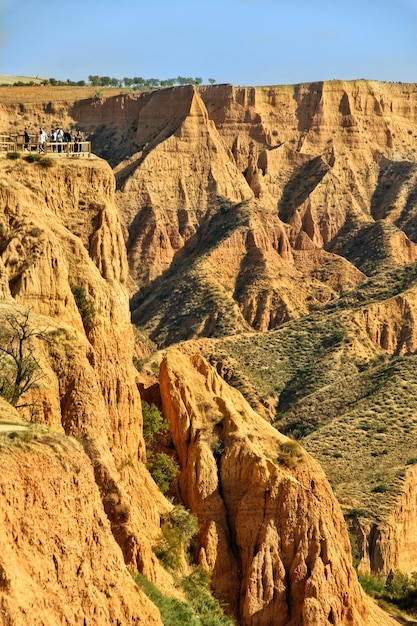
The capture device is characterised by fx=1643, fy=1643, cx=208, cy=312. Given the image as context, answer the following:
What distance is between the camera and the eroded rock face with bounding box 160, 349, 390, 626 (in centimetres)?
4675

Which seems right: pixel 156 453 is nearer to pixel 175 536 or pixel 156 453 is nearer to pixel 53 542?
pixel 175 536

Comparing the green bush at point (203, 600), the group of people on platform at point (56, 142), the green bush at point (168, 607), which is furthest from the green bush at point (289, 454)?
the group of people on platform at point (56, 142)

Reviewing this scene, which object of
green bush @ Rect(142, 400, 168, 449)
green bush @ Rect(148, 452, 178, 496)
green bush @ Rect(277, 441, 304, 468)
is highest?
green bush @ Rect(142, 400, 168, 449)

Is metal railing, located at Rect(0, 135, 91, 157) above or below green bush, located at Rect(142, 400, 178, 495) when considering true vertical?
above

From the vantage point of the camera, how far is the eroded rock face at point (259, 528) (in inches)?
1841

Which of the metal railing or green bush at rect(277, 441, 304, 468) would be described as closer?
the metal railing

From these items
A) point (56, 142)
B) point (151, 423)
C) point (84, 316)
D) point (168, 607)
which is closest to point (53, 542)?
point (168, 607)

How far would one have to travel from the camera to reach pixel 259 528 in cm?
4734

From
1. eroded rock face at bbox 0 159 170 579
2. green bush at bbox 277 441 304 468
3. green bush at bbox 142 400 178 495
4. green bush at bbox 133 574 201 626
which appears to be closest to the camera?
eroded rock face at bbox 0 159 170 579

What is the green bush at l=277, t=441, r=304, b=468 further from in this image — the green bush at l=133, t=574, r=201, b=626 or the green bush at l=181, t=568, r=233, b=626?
the green bush at l=133, t=574, r=201, b=626

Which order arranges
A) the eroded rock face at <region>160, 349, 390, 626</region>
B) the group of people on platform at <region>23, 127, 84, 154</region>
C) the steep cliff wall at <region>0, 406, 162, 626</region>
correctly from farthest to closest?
1. the group of people on platform at <region>23, 127, 84, 154</region>
2. the eroded rock face at <region>160, 349, 390, 626</region>
3. the steep cliff wall at <region>0, 406, 162, 626</region>

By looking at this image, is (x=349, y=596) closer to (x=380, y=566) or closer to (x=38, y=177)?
(x=38, y=177)

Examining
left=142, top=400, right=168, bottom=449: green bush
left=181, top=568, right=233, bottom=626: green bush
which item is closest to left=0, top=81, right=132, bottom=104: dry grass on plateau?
left=142, top=400, right=168, bottom=449: green bush

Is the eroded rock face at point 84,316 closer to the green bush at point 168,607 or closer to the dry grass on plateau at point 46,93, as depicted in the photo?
the green bush at point 168,607
